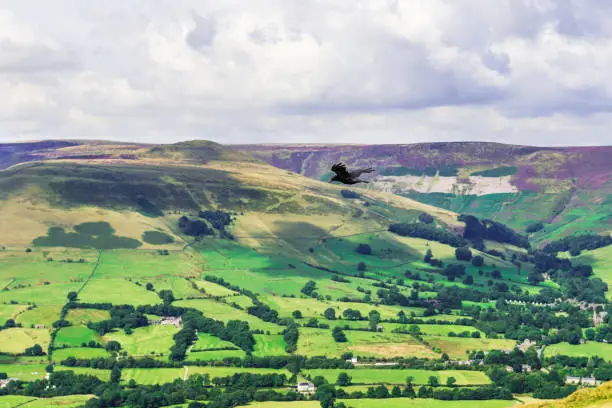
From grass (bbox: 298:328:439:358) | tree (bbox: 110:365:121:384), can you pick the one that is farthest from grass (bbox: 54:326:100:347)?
grass (bbox: 298:328:439:358)

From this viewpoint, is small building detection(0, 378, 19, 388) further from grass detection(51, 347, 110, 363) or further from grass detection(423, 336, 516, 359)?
grass detection(423, 336, 516, 359)

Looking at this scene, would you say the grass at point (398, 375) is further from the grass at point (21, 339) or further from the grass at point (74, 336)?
the grass at point (21, 339)

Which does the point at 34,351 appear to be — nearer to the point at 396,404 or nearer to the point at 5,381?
the point at 5,381

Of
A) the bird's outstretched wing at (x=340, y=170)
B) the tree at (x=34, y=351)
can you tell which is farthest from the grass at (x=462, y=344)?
the bird's outstretched wing at (x=340, y=170)

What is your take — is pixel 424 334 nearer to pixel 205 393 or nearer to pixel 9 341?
pixel 205 393

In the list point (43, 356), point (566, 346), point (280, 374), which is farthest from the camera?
point (566, 346)

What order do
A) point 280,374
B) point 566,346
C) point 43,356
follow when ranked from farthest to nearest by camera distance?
point 566,346
point 43,356
point 280,374

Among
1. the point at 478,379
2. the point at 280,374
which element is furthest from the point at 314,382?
the point at 478,379
